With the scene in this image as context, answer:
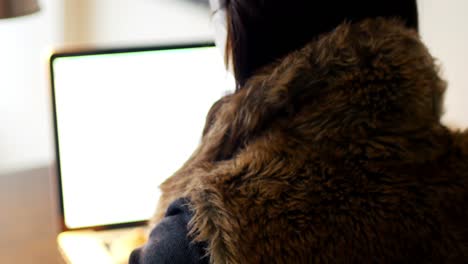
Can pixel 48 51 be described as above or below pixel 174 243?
above

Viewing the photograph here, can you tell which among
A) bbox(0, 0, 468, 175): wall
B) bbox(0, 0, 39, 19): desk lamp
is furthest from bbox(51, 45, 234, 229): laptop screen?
bbox(0, 0, 468, 175): wall

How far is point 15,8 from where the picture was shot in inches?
45.4

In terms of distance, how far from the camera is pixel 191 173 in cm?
92

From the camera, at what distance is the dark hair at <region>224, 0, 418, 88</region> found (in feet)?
2.71

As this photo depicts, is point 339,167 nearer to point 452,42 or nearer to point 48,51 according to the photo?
point 48,51

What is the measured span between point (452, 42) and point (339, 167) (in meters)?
0.70

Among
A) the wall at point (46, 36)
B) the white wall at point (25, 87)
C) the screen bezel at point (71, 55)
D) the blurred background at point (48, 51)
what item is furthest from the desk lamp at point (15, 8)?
the white wall at point (25, 87)

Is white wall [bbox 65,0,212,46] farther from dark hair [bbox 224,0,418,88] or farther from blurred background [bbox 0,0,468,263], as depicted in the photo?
dark hair [bbox 224,0,418,88]

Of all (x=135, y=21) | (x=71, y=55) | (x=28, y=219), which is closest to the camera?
(x=71, y=55)

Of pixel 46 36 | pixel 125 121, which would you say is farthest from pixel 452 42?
pixel 46 36

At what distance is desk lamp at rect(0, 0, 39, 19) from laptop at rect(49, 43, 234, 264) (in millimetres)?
112

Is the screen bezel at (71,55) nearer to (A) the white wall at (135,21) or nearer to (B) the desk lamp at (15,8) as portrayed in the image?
(B) the desk lamp at (15,8)

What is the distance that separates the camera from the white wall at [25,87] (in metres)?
2.19

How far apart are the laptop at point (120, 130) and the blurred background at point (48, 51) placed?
0.14 m
